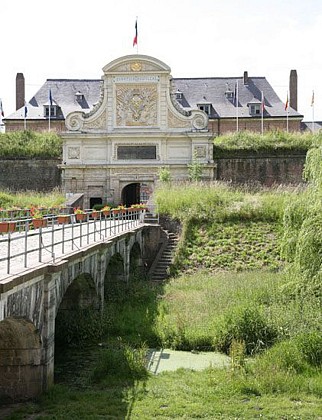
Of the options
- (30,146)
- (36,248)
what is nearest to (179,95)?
(30,146)

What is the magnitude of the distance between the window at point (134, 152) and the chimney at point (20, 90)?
14.8 metres

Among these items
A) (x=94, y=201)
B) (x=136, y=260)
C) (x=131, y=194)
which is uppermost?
(x=131, y=194)

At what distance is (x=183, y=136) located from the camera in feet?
123

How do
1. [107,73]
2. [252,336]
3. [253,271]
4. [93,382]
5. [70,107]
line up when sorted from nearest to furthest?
1. [93,382]
2. [252,336]
3. [253,271]
4. [107,73]
5. [70,107]

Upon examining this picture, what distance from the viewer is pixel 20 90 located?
4994 cm

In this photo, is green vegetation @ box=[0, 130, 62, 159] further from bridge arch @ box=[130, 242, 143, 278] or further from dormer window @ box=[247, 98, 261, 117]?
bridge arch @ box=[130, 242, 143, 278]

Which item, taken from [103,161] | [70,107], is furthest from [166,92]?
[70,107]

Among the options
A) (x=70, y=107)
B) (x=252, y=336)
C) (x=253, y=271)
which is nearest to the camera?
A: (x=252, y=336)

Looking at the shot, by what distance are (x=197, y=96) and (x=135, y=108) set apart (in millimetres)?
9281

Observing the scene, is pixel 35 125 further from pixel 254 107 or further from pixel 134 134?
pixel 254 107

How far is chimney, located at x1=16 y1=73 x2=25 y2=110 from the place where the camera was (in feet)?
162

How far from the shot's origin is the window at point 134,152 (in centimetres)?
3784

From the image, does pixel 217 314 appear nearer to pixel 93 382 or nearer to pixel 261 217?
pixel 93 382

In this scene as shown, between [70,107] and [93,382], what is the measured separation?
114 feet
